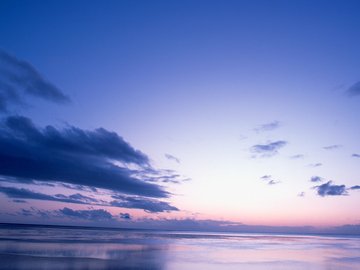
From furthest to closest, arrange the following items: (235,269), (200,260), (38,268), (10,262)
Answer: (200,260) → (235,269) → (10,262) → (38,268)

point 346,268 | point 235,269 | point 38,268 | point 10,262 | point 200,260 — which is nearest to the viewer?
point 38,268

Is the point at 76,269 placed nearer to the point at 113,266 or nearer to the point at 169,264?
the point at 113,266

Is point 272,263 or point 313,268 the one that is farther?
point 272,263

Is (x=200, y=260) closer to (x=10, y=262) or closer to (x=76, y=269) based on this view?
(x=76, y=269)

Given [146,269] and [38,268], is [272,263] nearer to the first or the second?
[146,269]

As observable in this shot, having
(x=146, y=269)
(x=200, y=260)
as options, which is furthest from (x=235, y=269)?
(x=146, y=269)

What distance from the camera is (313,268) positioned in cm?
3347

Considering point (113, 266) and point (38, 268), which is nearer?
point (38, 268)

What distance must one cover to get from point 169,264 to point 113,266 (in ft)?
20.6

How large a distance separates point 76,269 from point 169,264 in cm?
999

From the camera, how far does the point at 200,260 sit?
Result: 3709 centimetres

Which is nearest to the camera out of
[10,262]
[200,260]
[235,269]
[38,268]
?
[38,268]

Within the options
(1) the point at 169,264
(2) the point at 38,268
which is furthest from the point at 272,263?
(2) the point at 38,268

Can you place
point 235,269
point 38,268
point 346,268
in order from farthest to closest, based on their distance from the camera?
point 346,268 < point 235,269 < point 38,268
